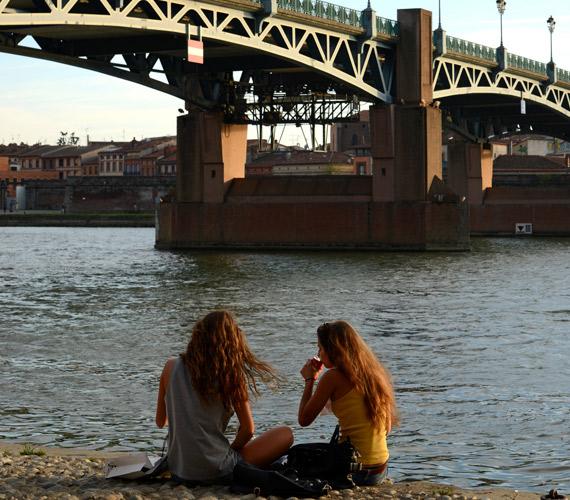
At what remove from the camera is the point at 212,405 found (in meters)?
8.71

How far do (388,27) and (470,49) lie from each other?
9898mm

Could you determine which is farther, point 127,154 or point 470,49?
point 127,154

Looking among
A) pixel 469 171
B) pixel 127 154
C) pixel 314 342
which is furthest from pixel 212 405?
pixel 127 154

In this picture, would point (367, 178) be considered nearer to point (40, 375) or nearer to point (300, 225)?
point (300, 225)

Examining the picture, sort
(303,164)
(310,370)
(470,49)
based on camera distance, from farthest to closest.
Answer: (303,164) → (470,49) → (310,370)

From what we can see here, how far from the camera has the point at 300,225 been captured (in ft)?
190

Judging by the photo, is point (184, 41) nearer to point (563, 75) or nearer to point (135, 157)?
point (563, 75)

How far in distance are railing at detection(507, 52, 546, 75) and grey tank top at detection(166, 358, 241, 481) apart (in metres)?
63.9

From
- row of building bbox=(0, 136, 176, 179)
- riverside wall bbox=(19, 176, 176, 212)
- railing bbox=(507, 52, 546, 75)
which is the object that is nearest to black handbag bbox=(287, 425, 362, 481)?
railing bbox=(507, 52, 546, 75)

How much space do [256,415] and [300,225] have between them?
143ft

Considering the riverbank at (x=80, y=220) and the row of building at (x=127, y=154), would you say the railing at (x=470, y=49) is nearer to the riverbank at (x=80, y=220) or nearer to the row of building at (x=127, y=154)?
the riverbank at (x=80, y=220)

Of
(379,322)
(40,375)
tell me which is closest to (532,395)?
(40,375)

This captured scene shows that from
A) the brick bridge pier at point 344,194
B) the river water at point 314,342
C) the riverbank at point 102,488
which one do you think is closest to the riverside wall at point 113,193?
the brick bridge pier at point 344,194

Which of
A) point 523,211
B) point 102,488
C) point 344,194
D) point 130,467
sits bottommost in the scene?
point 102,488
